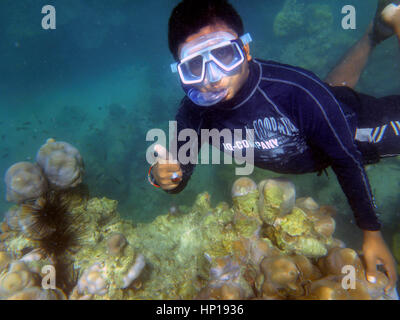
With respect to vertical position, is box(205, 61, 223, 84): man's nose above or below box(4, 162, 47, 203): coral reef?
above

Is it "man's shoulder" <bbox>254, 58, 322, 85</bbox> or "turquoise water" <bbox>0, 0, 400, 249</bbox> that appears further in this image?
"turquoise water" <bbox>0, 0, 400, 249</bbox>

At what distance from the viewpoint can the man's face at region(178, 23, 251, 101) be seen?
2.09 metres

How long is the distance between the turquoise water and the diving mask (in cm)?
420

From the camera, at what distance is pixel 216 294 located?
212 centimetres

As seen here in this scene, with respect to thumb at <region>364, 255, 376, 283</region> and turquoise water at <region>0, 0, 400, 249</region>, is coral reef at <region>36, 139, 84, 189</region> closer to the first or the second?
turquoise water at <region>0, 0, 400, 249</region>

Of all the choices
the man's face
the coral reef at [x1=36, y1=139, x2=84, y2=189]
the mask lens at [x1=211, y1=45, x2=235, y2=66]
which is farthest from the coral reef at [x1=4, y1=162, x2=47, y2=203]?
the mask lens at [x1=211, y1=45, x2=235, y2=66]

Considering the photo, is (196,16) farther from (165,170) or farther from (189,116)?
(165,170)

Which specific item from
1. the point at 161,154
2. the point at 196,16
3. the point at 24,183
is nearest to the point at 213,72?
the point at 196,16

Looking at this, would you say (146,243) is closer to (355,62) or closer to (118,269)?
(118,269)

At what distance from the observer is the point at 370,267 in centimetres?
226

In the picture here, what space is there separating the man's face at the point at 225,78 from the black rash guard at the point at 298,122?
6 centimetres

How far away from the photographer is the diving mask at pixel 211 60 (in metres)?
2.08

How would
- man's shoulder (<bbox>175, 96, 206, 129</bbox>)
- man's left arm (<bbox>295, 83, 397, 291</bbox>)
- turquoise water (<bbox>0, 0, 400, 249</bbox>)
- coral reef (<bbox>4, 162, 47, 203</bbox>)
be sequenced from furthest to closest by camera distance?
turquoise water (<bbox>0, 0, 400, 249</bbox>)
coral reef (<bbox>4, 162, 47, 203</bbox>)
man's shoulder (<bbox>175, 96, 206, 129</bbox>)
man's left arm (<bbox>295, 83, 397, 291</bbox>)
